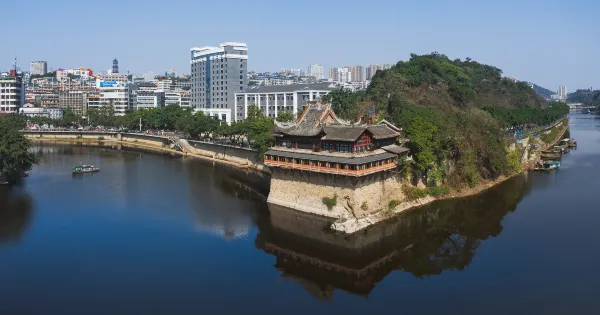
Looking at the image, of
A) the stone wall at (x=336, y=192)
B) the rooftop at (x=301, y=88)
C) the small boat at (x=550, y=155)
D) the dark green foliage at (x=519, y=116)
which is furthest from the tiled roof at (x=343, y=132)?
the rooftop at (x=301, y=88)

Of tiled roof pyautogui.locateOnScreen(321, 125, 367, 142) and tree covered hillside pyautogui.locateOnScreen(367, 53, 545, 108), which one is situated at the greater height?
tree covered hillside pyautogui.locateOnScreen(367, 53, 545, 108)

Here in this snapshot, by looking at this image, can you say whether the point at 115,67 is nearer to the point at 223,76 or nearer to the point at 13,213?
the point at 223,76

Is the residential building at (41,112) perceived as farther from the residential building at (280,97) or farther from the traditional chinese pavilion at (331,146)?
the traditional chinese pavilion at (331,146)

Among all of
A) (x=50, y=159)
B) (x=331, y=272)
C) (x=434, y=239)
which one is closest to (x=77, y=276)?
(x=331, y=272)

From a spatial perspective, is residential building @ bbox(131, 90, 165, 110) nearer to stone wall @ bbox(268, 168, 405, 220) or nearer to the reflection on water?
the reflection on water

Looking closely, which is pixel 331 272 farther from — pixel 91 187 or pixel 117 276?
pixel 91 187

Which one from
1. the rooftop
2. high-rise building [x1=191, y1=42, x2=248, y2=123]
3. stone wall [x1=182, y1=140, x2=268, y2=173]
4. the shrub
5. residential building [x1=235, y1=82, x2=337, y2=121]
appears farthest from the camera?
high-rise building [x1=191, y1=42, x2=248, y2=123]

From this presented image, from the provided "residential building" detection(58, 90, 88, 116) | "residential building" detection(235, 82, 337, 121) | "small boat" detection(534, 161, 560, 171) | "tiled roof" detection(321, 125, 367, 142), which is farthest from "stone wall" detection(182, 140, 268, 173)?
"residential building" detection(58, 90, 88, 116)
